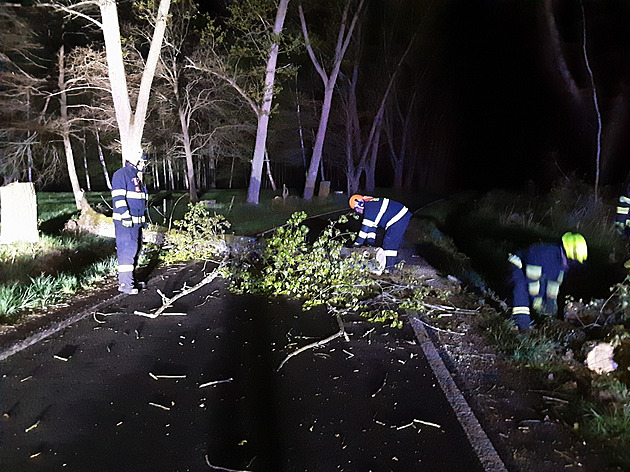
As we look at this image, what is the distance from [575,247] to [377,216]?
3410mm

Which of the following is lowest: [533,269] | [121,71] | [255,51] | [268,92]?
[533,269]

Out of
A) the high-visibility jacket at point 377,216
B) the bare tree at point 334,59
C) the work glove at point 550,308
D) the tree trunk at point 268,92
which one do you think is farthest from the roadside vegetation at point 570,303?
the bare tree at point 334,59

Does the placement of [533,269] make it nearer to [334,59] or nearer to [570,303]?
[570,303]

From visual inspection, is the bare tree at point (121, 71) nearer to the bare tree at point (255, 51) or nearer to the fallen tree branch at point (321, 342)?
the bare tree at point (255, 51)

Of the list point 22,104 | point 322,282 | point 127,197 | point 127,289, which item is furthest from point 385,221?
point 22,104

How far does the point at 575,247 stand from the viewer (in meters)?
5.25

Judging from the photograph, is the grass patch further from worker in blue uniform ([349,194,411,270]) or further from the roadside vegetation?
the roadside vegetation

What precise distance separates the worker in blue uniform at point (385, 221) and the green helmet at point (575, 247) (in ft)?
10.1

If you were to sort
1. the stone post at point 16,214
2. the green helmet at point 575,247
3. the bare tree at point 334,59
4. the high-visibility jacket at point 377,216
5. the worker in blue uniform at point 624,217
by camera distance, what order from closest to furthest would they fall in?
1. the green helmet at point 575,247
2. the high-visibility jacket at point 377,216
3. the stone post at point 16,214
4. the worker in blue uniform at point 624,217
5. the bare tree at point 334,59

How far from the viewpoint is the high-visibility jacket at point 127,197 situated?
21.3 ft

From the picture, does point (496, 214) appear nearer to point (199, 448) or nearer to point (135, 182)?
point (135, 182)

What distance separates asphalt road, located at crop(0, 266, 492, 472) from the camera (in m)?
3.06

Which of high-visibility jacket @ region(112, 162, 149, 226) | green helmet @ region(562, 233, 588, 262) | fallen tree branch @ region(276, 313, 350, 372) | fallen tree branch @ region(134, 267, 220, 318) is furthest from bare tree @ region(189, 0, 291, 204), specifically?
green helmet @ region(562, 233, 588, 262)

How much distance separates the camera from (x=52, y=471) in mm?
2859
